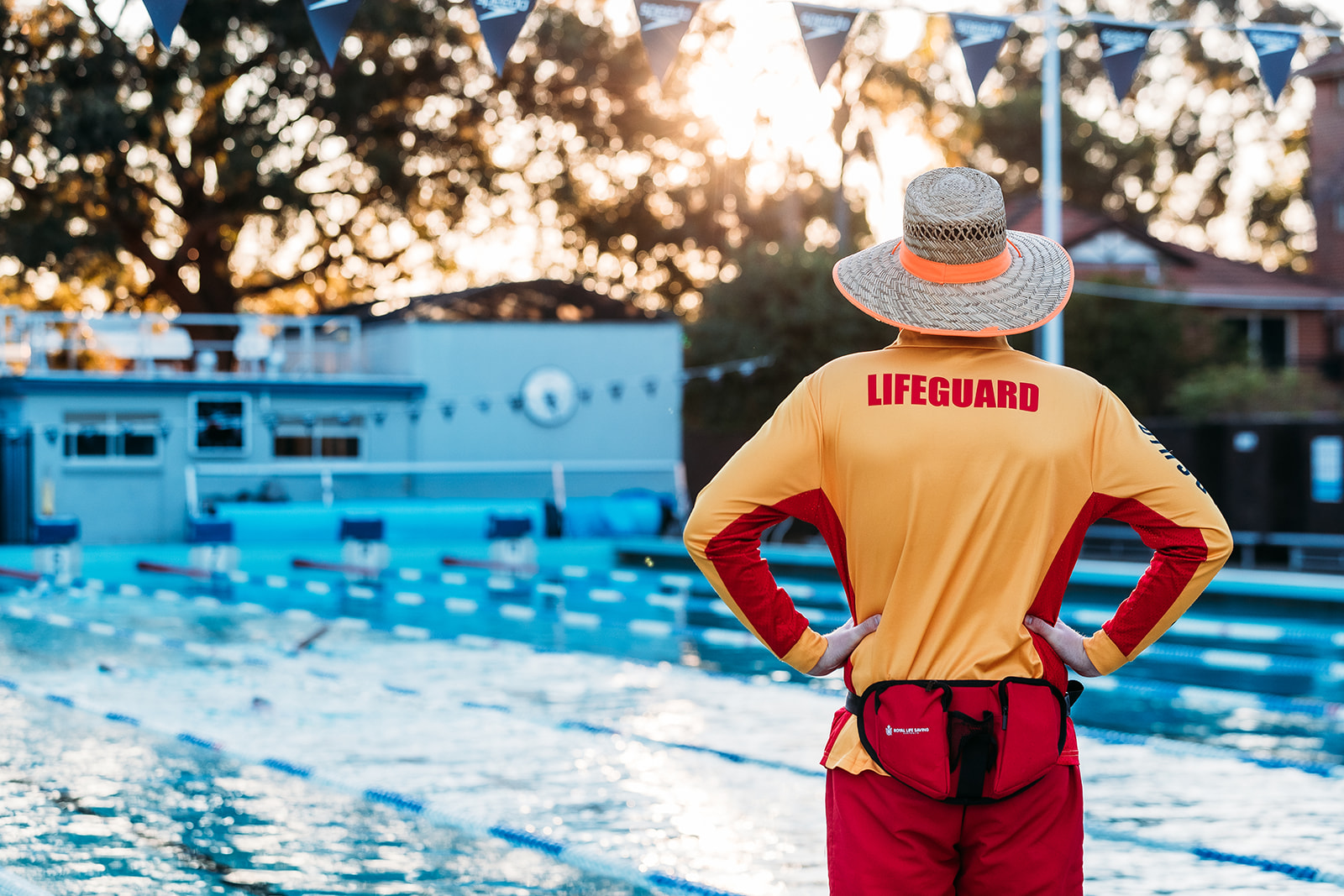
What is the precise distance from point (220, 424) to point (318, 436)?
1406mm

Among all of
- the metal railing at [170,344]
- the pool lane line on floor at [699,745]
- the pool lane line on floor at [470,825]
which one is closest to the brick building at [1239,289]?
the metal railing at [170,344]

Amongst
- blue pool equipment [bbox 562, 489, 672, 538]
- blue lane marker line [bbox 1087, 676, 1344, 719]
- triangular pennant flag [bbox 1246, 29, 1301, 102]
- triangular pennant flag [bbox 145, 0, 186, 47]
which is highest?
triangular pennant flag [bbox 145, 0, 186, 47]

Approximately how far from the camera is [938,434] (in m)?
2.43

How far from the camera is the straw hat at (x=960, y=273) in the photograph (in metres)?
2.49

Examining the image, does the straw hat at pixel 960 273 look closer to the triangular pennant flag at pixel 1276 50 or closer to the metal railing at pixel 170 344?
the triangular pennant flag at pixel 1276 50

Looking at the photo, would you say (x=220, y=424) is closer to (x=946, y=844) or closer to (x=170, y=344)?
(x=170, y=344)

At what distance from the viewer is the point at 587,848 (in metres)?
5.12

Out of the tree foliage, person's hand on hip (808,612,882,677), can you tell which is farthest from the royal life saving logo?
the tree foliage

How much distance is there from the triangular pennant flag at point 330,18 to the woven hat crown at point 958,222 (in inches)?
201

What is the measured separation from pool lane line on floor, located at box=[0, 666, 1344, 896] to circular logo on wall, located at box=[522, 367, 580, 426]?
54.6 ft

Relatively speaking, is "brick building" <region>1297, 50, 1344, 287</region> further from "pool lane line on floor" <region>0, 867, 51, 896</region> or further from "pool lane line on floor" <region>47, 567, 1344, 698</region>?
"pool lane line on floor" <region>0, 867, 51, 896</region>

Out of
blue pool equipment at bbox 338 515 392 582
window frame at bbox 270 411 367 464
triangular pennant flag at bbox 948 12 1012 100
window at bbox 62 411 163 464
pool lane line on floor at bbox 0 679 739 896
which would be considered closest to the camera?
pool lane line on floor at bbox 0 679 739 896

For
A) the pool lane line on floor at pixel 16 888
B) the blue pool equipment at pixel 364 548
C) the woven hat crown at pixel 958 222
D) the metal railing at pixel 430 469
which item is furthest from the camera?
the metal railing at pixel 430 469

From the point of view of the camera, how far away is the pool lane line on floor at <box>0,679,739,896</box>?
4730 mm
